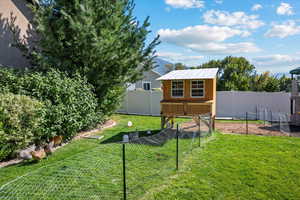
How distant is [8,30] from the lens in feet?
25.3

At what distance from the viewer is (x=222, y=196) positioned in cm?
316

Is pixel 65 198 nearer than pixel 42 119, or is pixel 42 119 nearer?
pixel 65 198

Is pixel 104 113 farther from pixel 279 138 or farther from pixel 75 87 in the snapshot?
pixel 279 138

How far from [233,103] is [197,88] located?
16.7 feet

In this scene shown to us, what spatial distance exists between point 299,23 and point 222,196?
38.8 feet

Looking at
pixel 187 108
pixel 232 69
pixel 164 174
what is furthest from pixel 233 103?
pixel 232 69

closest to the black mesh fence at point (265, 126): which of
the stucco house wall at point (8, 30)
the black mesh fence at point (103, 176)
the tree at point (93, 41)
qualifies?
the black mesh fence at point (103, 176)

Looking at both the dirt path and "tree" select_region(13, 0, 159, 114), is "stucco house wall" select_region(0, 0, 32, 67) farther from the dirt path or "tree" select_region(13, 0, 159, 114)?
the dirt path

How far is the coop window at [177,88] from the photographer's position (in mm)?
8803

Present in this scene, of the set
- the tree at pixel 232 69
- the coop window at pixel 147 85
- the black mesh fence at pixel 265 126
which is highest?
the tree at pixel 232 69

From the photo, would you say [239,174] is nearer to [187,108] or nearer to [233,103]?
[187,108]

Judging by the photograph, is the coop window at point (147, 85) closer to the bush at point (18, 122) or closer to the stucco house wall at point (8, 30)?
the stucco house wall at point (8, 30)

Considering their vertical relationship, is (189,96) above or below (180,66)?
below

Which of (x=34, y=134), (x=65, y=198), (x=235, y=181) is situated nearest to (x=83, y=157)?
(x=65, y=198)
